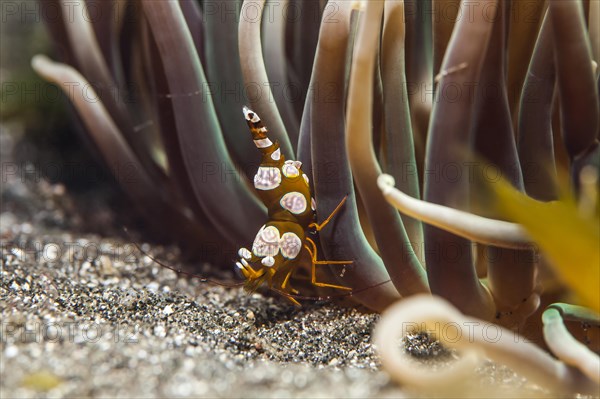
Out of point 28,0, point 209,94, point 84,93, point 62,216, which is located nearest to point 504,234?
point 209,94

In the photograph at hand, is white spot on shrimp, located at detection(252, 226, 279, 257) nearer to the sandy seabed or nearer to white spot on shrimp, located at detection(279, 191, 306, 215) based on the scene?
white spot on shrimp, located at detection(279, 191, 306, 215)

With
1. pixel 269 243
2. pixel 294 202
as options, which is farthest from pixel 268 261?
pixel 294 202

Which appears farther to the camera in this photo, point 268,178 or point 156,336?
point 268,178

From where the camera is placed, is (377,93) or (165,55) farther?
(165,55)

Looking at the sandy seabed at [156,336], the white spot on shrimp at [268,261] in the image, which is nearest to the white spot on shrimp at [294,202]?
the white spot on shrimp at [268,261]

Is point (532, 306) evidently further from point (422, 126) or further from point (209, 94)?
point (209, 94)

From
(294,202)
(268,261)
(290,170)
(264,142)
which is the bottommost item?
(268,261)

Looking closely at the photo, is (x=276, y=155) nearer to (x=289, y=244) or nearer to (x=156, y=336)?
(x=289, y=244)
